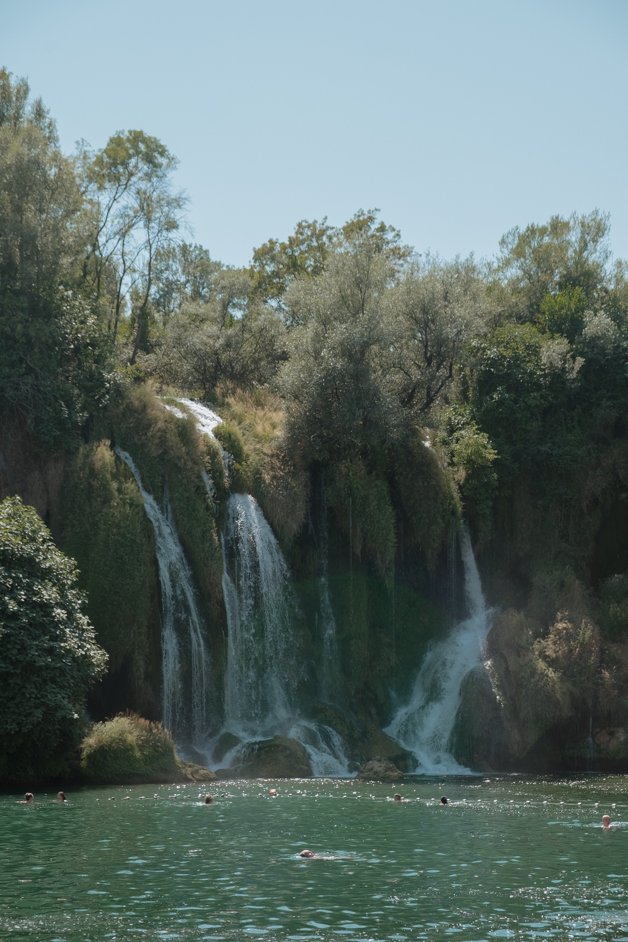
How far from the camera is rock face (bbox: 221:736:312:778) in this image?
32.5 meters

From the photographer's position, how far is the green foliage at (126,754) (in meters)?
30.1

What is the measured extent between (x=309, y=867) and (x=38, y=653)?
38.5ft

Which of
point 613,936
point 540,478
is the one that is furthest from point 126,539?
point 613,936

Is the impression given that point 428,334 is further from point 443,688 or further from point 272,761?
point 272,761

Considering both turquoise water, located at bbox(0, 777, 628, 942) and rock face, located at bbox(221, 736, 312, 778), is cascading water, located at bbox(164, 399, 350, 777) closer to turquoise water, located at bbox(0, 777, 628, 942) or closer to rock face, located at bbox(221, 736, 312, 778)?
rock face, located at bbox(221, 736, 312, 778)

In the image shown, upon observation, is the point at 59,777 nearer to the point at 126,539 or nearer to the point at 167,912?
the point at 126,539

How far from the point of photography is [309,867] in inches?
749

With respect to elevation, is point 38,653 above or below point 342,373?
below

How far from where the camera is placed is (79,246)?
41188 millimetres

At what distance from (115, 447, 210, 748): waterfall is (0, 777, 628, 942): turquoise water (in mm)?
5038

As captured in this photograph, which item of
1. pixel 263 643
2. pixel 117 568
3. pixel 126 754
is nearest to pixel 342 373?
pixel 263 643

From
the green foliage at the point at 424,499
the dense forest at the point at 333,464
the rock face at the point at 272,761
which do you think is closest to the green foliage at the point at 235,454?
the dense forest at the point at 333,464

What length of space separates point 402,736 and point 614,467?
13814mm

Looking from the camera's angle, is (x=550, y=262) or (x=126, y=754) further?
(x=550, y=262)
